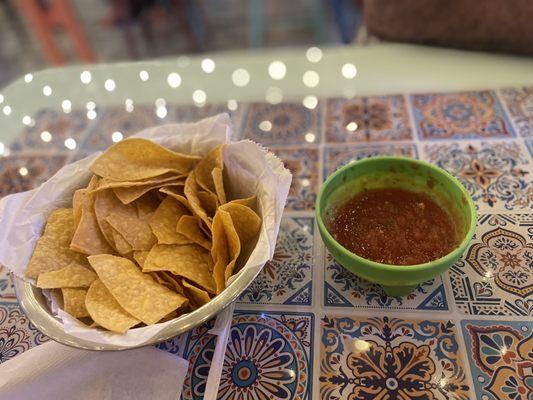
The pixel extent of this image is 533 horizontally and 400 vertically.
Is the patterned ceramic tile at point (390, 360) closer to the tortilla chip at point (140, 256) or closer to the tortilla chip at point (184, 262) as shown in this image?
the tortilla chip at point (184, 262)

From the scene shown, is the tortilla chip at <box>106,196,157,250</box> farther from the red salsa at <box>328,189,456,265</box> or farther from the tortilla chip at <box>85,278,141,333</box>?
the red salsa at <box>328,189,456,265</box>

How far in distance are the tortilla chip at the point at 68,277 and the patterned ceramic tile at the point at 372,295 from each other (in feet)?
1.32

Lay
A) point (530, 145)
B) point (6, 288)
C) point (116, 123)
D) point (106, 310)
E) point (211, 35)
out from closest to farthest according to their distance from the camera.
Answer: point (106, 310), point (6, 288), point (530, 145), point (116, 123), point (211, 35)

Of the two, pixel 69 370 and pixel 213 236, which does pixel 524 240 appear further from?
pixel 69 370

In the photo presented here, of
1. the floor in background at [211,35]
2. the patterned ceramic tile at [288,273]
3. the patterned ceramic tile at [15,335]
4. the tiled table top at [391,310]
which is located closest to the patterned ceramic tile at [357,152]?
the tiled table top at [391,310]

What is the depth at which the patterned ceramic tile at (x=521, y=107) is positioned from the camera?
3.63 ft

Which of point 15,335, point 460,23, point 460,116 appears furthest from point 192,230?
point 460,23

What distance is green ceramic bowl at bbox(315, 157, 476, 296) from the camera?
68 cm

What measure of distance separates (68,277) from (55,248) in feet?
0.23

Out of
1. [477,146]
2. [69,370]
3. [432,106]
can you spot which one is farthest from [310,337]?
[432,106]

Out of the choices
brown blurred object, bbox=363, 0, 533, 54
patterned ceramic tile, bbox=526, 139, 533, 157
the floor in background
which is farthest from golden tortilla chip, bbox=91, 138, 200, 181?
the floor in background

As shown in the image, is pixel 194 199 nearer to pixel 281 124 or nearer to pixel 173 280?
pixel 173 280

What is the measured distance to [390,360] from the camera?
2.33 feet

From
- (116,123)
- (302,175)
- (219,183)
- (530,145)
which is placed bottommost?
(219,183)
